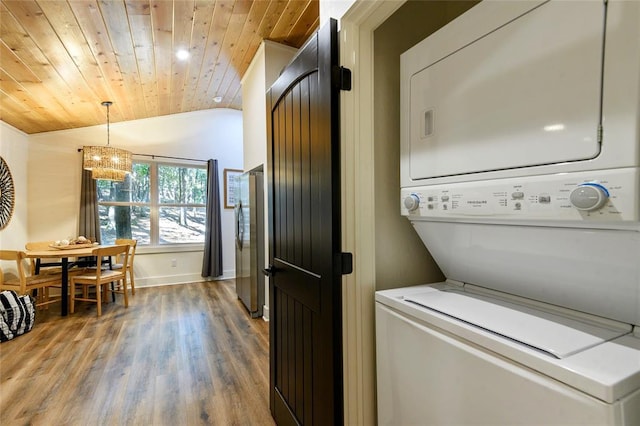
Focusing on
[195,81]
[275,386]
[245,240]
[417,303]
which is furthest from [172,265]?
[417,303]

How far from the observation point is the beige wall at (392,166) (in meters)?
1.27

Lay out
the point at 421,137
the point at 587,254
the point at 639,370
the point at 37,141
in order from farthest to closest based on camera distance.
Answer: the point at 37,141, the point at 421,137, the point at 587,254, the point at 639,370

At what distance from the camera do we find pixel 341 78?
1.17 metres

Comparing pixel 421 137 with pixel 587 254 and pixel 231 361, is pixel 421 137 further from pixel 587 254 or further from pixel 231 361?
pixel 231 361

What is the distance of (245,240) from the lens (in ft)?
12.0

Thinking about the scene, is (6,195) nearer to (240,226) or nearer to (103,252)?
(103,252)

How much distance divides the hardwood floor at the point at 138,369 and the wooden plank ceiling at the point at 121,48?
2386mm

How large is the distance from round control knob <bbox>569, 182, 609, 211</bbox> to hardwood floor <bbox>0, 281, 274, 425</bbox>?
6.28ft

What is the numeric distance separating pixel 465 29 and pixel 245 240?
3174mm

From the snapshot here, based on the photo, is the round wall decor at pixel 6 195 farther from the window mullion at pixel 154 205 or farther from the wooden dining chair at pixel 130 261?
the window mullion at pixel 154 205

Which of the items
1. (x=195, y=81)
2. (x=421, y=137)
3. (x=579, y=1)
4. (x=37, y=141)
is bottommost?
(x=421, y=137)

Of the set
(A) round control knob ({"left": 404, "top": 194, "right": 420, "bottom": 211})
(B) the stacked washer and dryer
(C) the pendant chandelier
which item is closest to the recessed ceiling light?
(C) the pendant chandelier

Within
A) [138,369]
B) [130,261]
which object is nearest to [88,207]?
[130,261]

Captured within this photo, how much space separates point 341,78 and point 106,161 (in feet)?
12.6
